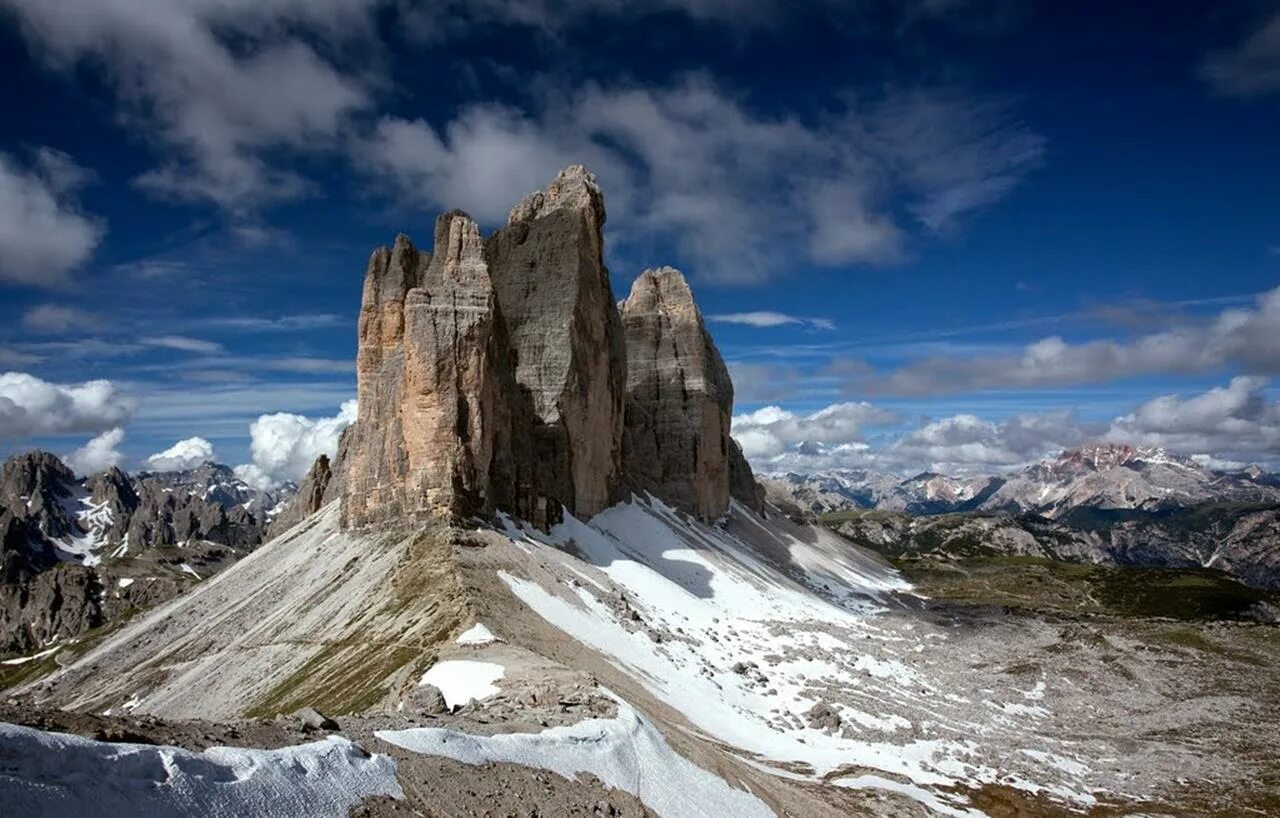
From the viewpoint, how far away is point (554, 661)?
1206 inches

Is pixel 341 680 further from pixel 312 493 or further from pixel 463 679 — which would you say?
pixel 312 493

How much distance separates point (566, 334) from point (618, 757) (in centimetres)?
6177

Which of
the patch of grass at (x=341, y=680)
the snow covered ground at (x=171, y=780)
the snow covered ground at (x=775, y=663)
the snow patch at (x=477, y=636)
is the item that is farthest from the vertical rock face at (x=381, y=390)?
the snow covered ground at (x=171, y=780)

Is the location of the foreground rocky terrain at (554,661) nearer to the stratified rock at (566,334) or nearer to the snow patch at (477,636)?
the snow patch at (477,636)

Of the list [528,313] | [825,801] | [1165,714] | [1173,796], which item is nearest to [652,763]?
[825,801]

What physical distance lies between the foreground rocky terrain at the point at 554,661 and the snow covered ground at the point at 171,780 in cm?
4

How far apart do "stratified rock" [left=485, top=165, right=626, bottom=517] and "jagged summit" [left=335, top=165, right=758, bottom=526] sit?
18 cm

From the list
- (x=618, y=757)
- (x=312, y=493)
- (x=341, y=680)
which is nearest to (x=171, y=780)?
(x=618, y=757)

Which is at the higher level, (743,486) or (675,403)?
(675,403)

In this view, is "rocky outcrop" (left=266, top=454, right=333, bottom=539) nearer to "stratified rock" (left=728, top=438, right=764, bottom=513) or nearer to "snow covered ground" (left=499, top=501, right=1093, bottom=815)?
"snow covered ground" (left=499, top=501, right=1093, bottom=815)

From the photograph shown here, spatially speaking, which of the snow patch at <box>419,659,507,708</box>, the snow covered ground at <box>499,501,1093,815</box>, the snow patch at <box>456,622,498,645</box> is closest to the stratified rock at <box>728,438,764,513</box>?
the snow covered ground at <box>499,501,1093,815</box>

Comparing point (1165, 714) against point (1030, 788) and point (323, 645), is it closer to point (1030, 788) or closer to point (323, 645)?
point (1030, 788)

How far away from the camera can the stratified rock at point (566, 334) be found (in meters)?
75.5

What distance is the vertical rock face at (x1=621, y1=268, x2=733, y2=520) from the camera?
10969 cm
